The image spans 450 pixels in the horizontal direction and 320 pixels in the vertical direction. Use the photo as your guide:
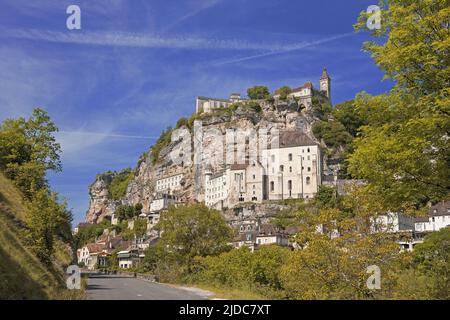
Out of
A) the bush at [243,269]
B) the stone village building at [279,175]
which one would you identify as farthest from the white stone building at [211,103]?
the bush at [243,269]

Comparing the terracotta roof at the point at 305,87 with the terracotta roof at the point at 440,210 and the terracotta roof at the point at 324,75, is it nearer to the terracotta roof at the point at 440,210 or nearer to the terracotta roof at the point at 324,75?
the terracotta roof at the point at 324,75

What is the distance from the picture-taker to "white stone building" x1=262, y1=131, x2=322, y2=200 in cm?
13152

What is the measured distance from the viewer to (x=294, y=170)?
133 meters

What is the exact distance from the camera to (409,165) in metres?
14.7

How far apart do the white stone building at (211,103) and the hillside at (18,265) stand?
153709mm

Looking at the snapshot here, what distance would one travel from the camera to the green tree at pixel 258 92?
17962 cm

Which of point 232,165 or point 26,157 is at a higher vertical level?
point 232,165

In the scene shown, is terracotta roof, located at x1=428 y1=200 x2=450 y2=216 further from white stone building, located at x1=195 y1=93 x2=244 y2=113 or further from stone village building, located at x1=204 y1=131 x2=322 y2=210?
white stone building, located at x1=195 y1=93 x2=244 y2=113

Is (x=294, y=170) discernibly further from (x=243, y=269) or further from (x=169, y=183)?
(x=243, y=269)
